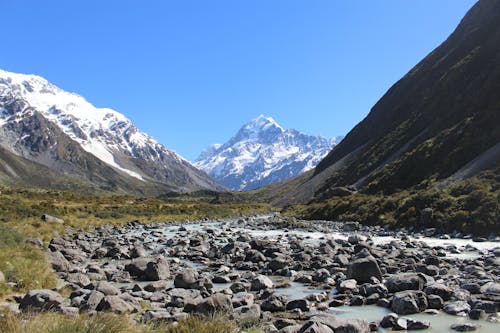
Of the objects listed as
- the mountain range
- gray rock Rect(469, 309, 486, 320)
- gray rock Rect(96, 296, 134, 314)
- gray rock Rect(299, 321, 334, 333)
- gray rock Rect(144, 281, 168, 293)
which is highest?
the mountain range

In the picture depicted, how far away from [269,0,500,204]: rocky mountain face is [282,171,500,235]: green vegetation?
6.68 m

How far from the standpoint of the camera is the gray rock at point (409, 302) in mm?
14062

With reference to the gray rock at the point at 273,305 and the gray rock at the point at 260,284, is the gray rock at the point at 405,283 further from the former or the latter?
the gray rock at the point at 260,284

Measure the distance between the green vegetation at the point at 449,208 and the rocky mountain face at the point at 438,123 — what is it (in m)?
6.68

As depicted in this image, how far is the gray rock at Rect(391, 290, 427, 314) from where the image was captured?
14062 mm

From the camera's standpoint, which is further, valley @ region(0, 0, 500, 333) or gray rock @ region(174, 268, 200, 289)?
gray rock @ region(174, 268, 200, 289)

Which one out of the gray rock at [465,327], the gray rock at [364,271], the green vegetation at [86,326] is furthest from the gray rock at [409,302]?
the green vegetation at [86,326]

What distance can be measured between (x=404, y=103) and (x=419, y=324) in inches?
4795

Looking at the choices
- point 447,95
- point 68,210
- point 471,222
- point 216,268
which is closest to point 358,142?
point 447,95

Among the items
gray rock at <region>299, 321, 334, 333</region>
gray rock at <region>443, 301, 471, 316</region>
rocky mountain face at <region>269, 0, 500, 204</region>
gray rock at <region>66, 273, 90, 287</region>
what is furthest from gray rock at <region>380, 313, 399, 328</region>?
rocky mountain face at <region>269, 0, 500, 204</region>

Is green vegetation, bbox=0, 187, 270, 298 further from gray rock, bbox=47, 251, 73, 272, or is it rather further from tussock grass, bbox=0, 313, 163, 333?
tussock grass, bbox=0, 313, 163, 333

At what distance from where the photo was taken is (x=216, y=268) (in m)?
25.4

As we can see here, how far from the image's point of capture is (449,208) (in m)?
39.2

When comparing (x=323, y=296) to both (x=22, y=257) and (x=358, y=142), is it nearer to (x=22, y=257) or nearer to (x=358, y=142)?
(x=22, y=257)
